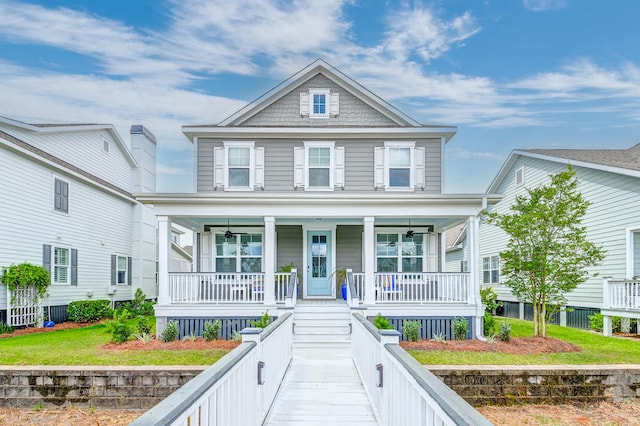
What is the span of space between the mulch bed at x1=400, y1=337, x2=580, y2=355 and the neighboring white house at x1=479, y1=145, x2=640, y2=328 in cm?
313

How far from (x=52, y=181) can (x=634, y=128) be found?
24688mm

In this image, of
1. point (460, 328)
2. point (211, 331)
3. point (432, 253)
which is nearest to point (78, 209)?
point (211, 331)

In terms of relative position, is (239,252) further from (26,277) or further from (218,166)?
(26,277)

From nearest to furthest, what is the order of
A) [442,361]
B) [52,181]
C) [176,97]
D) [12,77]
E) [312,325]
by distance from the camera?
[442,361] → [312,325] → [52,181] → [12,77] → [176,97]

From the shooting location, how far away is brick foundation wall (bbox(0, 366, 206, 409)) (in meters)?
7.57

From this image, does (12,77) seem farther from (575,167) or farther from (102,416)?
(575,167)

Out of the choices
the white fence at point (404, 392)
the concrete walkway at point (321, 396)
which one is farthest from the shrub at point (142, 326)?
the white fence at point (404, 392)

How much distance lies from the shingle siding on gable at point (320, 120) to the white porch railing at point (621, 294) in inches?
298

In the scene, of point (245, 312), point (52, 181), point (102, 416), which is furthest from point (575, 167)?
point (52, 181)

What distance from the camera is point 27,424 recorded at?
7027 millimetres

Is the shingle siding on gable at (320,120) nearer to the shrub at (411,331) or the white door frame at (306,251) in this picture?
the white door frame at (306,251)

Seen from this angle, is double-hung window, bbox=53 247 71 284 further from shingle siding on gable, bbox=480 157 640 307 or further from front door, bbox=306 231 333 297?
shingle siding on gable, bbox=480 157 640 307

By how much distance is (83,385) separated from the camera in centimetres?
761

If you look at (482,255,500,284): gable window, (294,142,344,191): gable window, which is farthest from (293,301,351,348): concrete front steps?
(482,255,500,284): gable window
